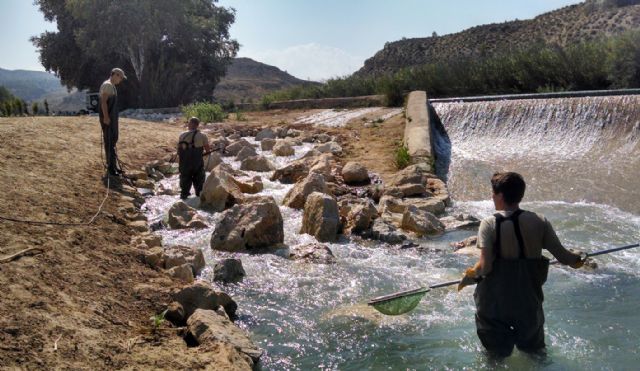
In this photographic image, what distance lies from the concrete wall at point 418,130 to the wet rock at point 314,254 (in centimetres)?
493

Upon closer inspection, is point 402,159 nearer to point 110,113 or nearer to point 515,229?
point 110,113

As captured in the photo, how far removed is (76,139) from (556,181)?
344 inches

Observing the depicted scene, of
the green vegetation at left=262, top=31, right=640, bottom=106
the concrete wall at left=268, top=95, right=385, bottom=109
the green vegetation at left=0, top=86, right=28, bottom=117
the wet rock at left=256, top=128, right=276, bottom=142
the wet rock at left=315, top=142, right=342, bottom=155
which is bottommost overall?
the wet rock at left=315, top=142, right=342, bottom=155

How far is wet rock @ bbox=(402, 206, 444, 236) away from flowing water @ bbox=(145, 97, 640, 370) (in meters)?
0.20

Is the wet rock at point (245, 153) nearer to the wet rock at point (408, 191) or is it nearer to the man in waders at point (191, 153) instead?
the man in waders at point (191, 153)

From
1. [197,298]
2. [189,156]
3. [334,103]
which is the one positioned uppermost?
[334,103]

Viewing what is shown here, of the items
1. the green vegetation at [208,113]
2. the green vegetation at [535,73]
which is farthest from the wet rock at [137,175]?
the green vegetation at [535,73]

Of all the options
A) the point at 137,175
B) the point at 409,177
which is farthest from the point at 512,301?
the point at 137,175

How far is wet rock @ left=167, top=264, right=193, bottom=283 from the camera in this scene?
573 cm

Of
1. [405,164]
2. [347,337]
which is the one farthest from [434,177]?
[347,337]

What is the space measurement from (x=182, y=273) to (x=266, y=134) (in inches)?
398

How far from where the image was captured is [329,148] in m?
13.1

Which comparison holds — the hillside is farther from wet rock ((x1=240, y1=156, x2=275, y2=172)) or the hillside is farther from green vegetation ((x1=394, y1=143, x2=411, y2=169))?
green vegetation ((x1=394, y1=143, x2=411, y2=169))

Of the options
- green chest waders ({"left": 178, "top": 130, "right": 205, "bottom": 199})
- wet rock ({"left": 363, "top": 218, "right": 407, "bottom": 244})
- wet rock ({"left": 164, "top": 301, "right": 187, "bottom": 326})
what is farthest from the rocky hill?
wet rock ({"left": 164, "top": 301, "right": 187, "bottom": 326})
